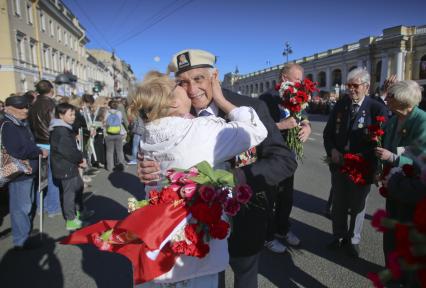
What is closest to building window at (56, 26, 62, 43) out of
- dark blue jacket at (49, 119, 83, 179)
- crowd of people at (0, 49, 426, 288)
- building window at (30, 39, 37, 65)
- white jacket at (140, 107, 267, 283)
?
building window at (30, 39, 37, 65)

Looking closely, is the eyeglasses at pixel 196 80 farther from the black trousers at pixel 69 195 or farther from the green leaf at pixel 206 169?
the black trousers at pixel 69 195

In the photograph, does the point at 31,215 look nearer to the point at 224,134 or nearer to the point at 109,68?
the point at 224,134

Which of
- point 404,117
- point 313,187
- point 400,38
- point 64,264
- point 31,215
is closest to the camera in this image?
point 404,117

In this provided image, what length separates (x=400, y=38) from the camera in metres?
40.9

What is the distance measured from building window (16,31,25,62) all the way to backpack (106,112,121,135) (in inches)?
952

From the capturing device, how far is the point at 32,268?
3.50 m

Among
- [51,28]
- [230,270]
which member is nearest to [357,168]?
[230,270]

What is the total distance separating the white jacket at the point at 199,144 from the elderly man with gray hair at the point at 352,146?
2.39 metres

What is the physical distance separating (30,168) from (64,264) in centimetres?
132

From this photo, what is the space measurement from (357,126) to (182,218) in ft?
9.25

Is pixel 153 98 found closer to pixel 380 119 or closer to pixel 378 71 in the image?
pixel 380 119

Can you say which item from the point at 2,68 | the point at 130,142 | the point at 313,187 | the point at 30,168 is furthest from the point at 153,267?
the point at 2,68

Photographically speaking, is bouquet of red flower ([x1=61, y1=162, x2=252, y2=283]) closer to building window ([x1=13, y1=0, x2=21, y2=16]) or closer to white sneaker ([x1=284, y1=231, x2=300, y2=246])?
white sneaker ([x1=284, y1=231, x2=300, y2=246])

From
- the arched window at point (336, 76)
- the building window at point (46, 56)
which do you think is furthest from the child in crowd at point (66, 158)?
the arched window at point (336, 76)
